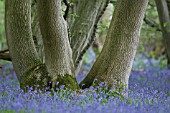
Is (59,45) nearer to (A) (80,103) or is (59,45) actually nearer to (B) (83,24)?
(A) (80,103)

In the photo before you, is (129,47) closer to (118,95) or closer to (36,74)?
(118,95)

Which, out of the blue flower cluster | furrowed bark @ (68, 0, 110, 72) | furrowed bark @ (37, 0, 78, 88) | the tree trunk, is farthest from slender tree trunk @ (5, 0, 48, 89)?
furrowed bark @ (68, 0, 110, 72)

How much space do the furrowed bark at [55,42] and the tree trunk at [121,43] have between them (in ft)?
1.98

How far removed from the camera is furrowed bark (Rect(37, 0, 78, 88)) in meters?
6.44

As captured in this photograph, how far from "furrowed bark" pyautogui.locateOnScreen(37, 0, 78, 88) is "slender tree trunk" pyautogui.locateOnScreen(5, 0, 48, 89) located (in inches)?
10.6

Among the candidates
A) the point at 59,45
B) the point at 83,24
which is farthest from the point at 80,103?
the point at 83,24

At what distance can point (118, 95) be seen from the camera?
21.3ft

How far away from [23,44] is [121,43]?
167 cm

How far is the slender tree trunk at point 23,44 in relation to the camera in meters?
6.77

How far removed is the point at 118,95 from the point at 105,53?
86cm

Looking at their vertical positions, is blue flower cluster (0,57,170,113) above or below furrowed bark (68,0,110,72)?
below

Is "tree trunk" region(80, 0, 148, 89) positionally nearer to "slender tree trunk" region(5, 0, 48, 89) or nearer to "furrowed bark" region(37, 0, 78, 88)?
"furrowed bark" region(37, 0, 78, 88)

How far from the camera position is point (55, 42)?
21.7 feet

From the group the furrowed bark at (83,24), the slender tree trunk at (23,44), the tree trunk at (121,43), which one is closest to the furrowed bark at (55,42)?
the slender tree trunk at (23,44)
